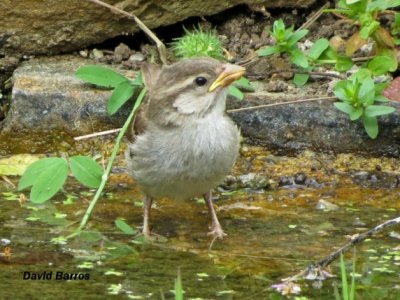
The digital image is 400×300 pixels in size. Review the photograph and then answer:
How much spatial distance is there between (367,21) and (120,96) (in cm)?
156

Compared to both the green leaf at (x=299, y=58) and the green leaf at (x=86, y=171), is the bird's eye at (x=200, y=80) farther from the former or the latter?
the green leaf at (x=299, y=58)

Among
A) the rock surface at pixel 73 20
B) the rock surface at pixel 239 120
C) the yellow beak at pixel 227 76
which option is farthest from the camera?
the rock surface at pixel 73 20

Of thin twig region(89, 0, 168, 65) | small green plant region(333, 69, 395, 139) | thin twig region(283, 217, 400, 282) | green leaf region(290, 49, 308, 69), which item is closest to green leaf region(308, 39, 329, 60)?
green leaf region(290, 49, 308, 69)

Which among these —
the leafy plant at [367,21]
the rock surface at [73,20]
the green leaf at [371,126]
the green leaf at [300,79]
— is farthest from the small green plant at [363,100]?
the rock surface at [73,20]

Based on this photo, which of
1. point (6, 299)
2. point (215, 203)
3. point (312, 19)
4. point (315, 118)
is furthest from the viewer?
point (312, 19)

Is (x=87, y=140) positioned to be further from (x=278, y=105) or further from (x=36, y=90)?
(x=278, y=105)

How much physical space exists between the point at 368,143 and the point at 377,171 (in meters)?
0.24

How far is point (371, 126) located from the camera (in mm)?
6672

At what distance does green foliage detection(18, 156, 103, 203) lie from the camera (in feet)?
18.9

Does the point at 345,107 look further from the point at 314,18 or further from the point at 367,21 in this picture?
the point at 314,18

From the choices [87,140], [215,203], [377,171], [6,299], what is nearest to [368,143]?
[377,171]

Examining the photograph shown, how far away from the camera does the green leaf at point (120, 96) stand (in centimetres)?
680

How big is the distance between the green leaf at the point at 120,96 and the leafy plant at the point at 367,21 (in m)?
1.30

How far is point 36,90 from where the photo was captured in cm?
709
